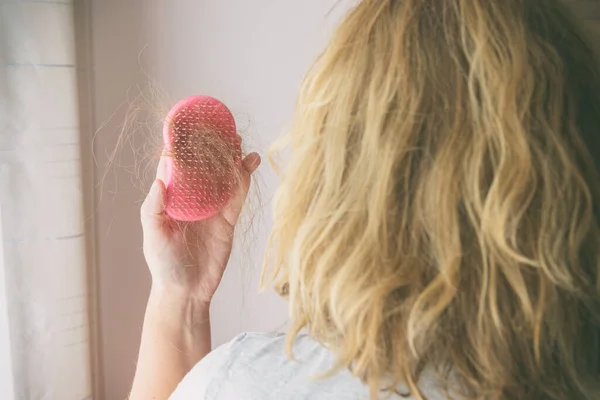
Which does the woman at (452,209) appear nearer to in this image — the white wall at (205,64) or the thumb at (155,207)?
the thumb at (155,207)

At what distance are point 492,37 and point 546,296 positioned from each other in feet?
0.70

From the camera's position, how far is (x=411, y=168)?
47cm

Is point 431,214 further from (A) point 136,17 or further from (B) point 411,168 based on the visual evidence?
(A) point 136,17

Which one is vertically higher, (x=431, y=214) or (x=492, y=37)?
(x=492, y=37)

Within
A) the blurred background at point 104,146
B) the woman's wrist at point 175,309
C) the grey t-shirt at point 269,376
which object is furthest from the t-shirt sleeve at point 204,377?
the blurred background at point 104,146

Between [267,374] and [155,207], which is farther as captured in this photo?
[155,207]

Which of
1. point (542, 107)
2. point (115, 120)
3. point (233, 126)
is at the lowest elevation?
point (115, 120)

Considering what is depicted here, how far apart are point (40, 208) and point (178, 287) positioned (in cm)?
33

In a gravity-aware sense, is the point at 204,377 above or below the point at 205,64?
below

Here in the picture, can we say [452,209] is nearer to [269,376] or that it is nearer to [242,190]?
[269,376]

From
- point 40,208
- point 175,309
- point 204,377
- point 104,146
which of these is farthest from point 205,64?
point 204,377

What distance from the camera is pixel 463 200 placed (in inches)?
18.0

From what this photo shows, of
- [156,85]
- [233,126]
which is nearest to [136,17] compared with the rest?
[156,85]

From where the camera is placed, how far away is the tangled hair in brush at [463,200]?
1.47 feet
